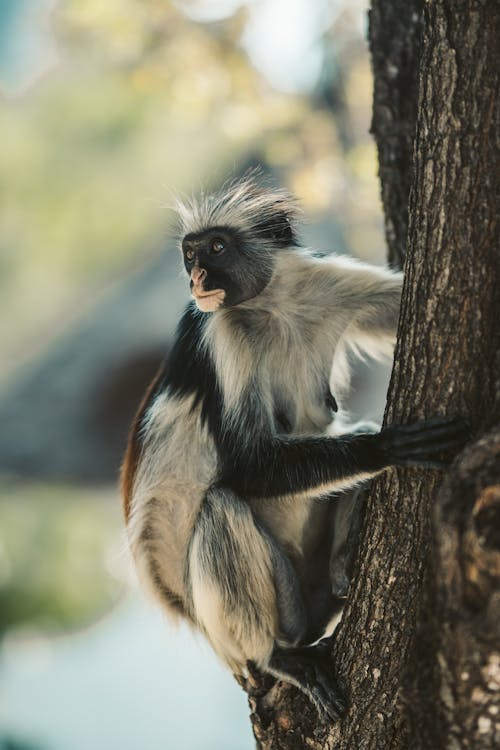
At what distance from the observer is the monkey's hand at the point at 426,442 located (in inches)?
110

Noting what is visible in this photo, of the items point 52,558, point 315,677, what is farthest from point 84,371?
point 315,677

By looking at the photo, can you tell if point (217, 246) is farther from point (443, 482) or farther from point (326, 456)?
point (443, 482)

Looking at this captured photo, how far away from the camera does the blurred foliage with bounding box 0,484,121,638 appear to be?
1264 cm

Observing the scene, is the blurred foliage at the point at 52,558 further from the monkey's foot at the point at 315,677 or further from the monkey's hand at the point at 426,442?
the monkey's hand at the point at 426,442

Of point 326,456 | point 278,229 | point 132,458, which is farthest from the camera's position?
point 132,458

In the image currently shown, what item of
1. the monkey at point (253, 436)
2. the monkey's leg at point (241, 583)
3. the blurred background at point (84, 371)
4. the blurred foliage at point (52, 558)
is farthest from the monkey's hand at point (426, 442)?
the blurred foliage at point (52, 558)

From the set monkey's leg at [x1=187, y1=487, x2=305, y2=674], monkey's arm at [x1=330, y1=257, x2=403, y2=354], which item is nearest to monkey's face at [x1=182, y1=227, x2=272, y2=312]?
monkey's arm at [x1=330, y1=257, x2=403, y2=354]

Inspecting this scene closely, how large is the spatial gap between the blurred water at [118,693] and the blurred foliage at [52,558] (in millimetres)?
319

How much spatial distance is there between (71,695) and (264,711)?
348 inches

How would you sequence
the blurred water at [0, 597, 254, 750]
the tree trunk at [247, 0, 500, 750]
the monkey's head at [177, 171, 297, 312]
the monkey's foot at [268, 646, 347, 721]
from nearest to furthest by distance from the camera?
the tree trunk at [247, 0, 500, 750], the monkey's foot at [268, 646, 347, 721], the monkey's head at [177, 171, 297, 312], the blurred water at [0, 597, 254, 750]

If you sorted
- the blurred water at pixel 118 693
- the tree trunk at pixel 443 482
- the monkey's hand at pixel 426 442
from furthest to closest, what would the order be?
1. the blurred water at pixel 118 693
2. the monkey's hand at pixel 426 442
3. the tree trunk at pixel 443 482

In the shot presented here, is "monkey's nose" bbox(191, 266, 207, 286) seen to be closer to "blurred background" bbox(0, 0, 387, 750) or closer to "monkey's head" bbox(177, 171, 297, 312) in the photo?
"monkey's head" bbox(177, 171, 297, 312)

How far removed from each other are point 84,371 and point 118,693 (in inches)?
168

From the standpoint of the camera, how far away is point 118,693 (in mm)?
11656
